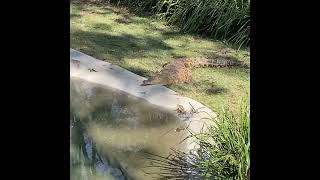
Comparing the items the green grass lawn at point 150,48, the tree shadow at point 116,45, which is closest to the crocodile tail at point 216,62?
the green grass lawn at point 150,48

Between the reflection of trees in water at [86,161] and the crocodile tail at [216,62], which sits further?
the crocodile tail at [216,62]

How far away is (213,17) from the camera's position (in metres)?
8.21

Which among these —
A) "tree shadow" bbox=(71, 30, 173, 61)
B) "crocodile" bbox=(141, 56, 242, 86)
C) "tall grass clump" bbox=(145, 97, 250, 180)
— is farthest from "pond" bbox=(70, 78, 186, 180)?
"tree shadow" bbox=(71, 30, 173, 61)

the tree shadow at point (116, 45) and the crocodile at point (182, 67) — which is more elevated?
the crocodile at point (182, 67)

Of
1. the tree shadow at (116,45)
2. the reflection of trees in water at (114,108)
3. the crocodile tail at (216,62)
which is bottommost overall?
the tree shadow at (116,45)

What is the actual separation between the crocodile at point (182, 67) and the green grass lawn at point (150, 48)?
0.35 feet

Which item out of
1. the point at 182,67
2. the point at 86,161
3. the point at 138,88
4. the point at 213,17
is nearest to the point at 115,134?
the point at 86,161

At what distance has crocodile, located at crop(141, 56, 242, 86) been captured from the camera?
19.9ft

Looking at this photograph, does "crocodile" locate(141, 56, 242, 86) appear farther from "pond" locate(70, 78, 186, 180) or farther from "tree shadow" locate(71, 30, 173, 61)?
"tree shadow" locate(71, 30, 173, 61)

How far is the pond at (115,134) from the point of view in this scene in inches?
168

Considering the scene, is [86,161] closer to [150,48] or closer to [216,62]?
[216,62]

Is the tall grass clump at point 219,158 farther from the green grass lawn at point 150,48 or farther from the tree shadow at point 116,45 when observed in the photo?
the tree shadow at point 116,45

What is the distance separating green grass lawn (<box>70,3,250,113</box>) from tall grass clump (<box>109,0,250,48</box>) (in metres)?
0.19
